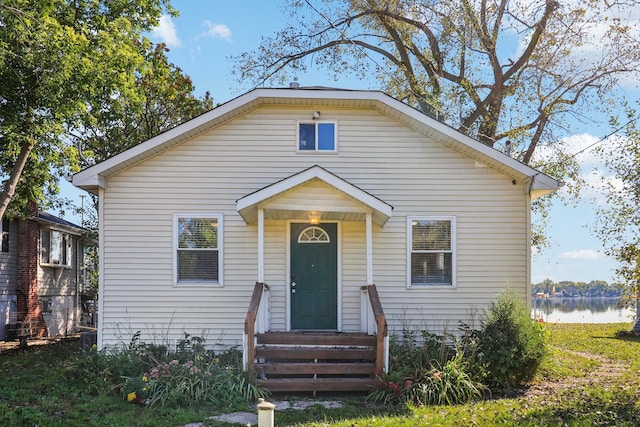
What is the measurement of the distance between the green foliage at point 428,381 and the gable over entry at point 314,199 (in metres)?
1.57

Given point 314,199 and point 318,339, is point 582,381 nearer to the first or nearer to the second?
point 318,339

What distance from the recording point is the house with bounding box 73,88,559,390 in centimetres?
1101

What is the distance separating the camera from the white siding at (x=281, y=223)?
36.1 feet

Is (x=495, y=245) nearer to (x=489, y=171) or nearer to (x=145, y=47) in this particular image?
(x=489, y=171)

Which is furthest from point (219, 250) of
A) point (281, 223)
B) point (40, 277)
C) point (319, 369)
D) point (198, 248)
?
point (40, 277)

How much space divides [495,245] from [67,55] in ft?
32.1

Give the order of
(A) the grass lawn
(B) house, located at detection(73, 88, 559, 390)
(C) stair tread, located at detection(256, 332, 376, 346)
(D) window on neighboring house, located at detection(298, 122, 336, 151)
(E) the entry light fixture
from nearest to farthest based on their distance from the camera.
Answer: (A) the grass lawn
(C) stair tread, located at detection(256, 332, 376, 346)
(E) the entry light fixture
(B) house, located at detection(73, 88, 559, 390)
(D) window on neighboring house, located at detection(298, 122, 336, 151)

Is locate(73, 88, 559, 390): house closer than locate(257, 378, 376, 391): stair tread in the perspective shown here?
No

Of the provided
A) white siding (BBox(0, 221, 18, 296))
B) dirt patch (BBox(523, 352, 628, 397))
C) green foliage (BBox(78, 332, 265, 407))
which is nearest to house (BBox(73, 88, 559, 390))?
green foliage (BBox(78, 332, 265, 407))

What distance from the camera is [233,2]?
10.6 metres

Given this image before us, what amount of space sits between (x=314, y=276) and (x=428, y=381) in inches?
132

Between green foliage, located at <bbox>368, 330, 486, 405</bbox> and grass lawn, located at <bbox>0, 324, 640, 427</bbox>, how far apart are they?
298 mm

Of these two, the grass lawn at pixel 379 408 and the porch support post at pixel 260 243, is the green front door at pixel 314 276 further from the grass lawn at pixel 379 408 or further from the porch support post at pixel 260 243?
the grass lawn at pixel 379 408

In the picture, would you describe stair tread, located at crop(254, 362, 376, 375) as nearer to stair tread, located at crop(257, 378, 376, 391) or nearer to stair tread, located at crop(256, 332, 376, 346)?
stair tread, located at crop(257, 378, 376, 391)
